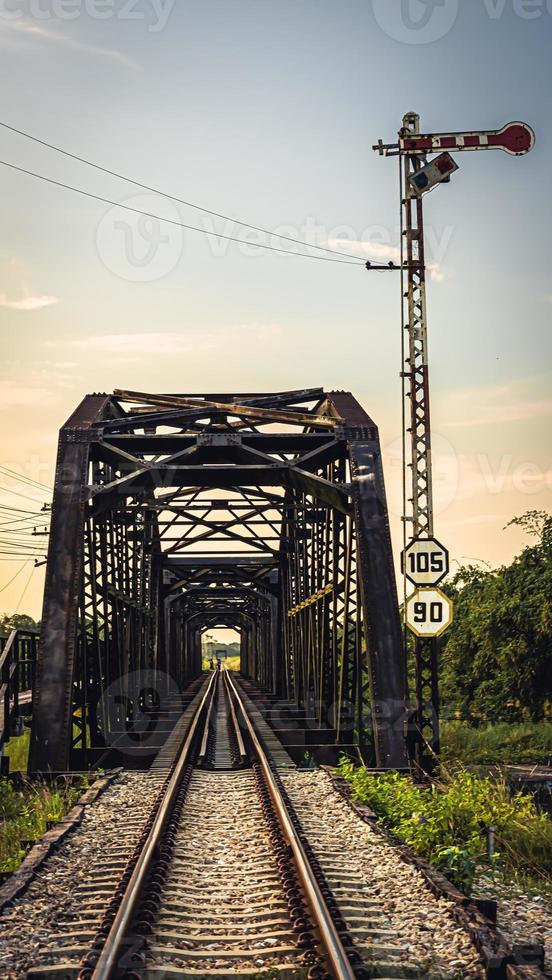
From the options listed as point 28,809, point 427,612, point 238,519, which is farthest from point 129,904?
point 238,519

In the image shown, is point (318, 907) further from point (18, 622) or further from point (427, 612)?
point (18, 622)

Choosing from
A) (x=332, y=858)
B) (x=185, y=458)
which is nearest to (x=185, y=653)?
(x=185, y=458)

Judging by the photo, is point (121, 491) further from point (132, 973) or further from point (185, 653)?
point (185, 653)

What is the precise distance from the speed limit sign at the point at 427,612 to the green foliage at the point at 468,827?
3.28m

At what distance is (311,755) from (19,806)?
5.31 metres

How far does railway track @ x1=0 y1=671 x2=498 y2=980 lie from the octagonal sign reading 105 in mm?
3777

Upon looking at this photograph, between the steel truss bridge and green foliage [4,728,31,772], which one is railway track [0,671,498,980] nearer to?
the steel truss bridge

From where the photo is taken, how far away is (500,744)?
21.9 metres

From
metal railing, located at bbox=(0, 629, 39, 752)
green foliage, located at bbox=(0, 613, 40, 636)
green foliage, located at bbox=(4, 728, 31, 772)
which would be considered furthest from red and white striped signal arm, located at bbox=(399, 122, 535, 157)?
green foliage, located at bbox=(0, 613, 40, 636)

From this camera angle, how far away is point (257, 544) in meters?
27.0

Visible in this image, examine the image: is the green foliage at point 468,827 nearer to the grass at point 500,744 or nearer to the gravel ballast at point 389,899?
the gravel ballast at point 389,899

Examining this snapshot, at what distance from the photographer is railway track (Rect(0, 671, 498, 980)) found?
5.72 meters

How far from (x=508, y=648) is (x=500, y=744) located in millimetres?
3861
